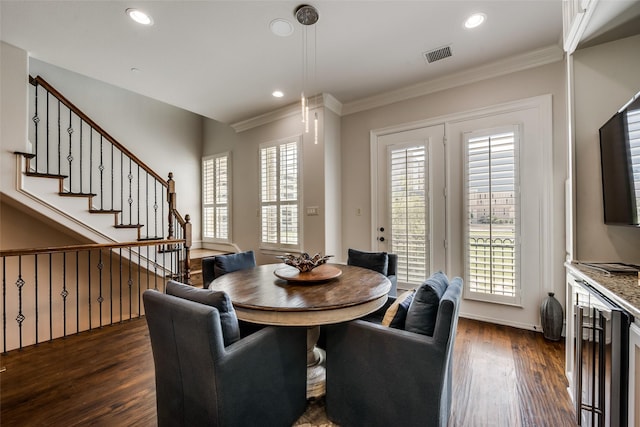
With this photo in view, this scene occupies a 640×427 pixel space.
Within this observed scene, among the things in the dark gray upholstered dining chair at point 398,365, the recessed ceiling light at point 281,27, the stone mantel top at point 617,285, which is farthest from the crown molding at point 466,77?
the dark gray upholstered dining chair at point 398,365

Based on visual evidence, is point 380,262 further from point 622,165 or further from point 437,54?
point 437,54

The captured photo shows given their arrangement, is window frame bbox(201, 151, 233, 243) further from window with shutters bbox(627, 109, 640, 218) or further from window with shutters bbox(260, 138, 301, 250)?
window with shutters bbox(627, 109, 640, 218)

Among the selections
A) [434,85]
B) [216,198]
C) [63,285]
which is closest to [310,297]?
[434,85]

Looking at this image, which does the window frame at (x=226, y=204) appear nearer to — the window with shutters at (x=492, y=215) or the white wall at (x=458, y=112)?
the white wall at (x=458, y=112)

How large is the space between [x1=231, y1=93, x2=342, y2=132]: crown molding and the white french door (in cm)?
81

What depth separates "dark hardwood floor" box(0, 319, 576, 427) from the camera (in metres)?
1.65

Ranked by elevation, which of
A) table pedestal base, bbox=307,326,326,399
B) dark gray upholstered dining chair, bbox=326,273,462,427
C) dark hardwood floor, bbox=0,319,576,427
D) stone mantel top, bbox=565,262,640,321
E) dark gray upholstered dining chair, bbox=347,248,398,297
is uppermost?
stone mantel top, bbox=565,262,640,321

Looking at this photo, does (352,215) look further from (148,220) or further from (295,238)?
(148,220)

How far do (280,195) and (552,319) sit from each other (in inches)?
142

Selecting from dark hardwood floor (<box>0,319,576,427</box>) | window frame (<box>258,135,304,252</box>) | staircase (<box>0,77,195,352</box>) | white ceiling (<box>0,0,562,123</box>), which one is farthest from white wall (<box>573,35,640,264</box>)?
staircase (<box>0,77,195,352</box>)

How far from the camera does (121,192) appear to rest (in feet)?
14.6

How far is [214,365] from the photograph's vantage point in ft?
3.93

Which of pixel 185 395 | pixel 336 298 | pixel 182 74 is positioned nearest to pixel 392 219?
pixel 336 298

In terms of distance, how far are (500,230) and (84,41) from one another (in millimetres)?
4667
